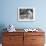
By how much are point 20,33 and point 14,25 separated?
1.92 ft

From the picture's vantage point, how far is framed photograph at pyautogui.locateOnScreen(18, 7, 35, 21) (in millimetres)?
3939

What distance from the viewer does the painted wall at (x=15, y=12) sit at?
394 centimetres

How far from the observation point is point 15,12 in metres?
3.95

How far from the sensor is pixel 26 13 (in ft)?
13.0

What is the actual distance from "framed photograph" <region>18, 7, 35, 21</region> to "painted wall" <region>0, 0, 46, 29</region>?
97 mm

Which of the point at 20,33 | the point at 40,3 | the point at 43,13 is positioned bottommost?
the point at 20,33

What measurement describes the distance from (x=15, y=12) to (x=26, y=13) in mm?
350

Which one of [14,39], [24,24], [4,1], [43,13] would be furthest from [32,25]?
[4,1]

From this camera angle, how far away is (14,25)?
13.0 ft

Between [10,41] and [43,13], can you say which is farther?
[43,13]

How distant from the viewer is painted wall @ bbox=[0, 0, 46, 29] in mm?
3936

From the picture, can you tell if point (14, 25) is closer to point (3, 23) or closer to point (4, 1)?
point (3, 23)

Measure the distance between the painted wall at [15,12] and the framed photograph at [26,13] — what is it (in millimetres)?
97

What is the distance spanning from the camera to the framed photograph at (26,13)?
3939 millimetres
